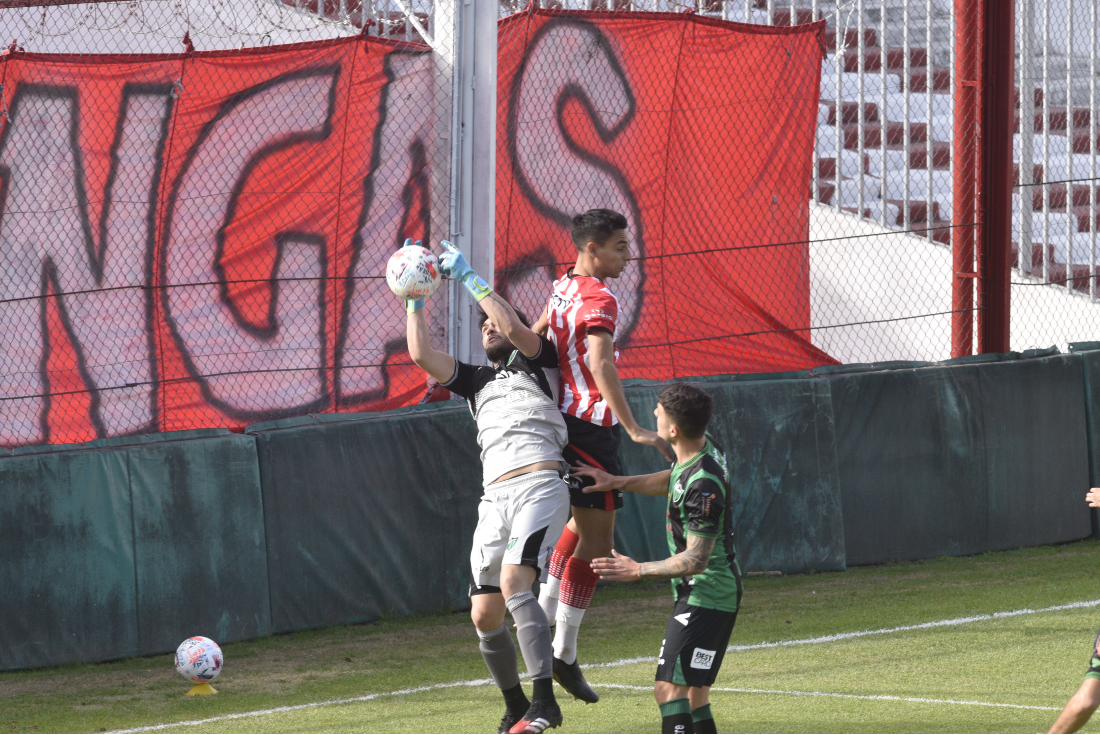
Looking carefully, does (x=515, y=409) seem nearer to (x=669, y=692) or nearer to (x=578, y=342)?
(x=578, y=342)

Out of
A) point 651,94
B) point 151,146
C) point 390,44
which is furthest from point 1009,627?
point 151,146

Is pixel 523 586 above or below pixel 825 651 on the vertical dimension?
above

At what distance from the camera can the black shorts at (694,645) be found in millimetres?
4551

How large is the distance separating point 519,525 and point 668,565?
112cm

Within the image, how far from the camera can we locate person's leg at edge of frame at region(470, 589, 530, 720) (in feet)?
17.8

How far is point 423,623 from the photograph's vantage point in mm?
8062

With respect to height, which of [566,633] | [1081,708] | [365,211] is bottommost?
[566,633]

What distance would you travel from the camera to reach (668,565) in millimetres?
4504

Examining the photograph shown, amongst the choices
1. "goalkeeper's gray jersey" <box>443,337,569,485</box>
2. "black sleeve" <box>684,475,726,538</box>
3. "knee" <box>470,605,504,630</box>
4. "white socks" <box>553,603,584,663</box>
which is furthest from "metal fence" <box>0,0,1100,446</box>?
"black sleeve" <box>684,475,726,538</box>

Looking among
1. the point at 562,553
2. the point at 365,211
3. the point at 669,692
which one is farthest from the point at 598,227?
the point at 365,211

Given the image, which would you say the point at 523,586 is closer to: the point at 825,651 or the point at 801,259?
the point at 825,651

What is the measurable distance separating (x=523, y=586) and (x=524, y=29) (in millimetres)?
4736

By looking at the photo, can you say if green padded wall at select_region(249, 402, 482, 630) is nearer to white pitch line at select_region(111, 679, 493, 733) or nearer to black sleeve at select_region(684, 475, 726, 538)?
white pitch line at select_region(111, 679, 493, 733)

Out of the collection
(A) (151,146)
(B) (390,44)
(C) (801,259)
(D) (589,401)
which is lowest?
(D) (589,401)
